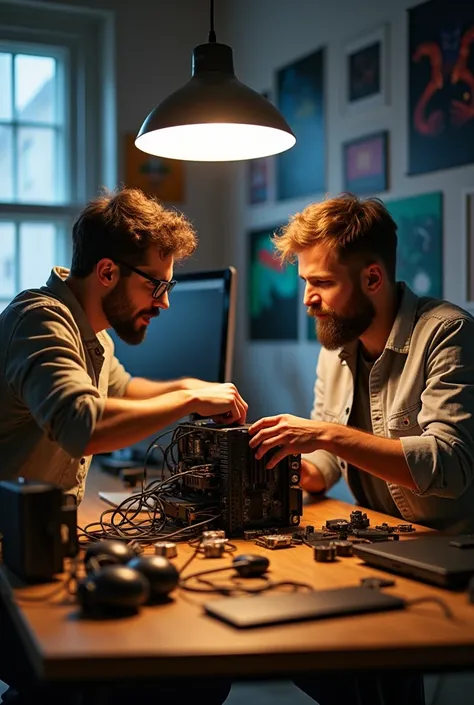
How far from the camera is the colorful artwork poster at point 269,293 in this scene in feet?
11.8

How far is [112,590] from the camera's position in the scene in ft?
3.94

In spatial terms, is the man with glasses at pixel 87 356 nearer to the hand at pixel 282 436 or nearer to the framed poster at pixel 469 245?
the hand at pixel 282 436

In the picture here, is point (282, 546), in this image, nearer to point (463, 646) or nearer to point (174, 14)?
point (463, 646)

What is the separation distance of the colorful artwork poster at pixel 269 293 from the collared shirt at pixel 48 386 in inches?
64.9

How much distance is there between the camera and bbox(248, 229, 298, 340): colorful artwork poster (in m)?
3.58

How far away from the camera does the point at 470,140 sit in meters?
2.59

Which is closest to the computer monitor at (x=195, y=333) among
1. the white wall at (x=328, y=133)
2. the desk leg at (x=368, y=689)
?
the white wall at (x=328, y=133)

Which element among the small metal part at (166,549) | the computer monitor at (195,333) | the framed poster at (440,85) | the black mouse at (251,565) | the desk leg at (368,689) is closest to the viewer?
the black mouse at (251,565)

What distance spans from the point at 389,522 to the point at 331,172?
5.80ft

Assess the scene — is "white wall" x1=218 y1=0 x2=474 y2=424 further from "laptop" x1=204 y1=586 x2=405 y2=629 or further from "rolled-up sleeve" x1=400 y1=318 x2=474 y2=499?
"laptop" x1=204 y1=586 x2=405 y2=629

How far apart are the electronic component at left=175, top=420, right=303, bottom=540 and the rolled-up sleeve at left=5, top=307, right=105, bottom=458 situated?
0.91 feet

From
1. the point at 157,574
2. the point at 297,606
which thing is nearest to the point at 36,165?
the point at 157,574

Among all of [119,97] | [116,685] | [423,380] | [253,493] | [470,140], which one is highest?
[119,97]

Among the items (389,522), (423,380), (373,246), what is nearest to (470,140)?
(373,246)
